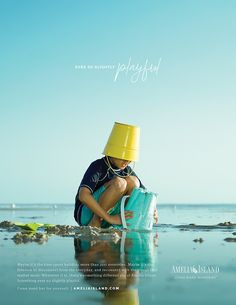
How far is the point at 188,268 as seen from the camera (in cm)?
271

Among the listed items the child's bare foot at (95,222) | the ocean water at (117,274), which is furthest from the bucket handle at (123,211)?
the ocean water at (117,274)

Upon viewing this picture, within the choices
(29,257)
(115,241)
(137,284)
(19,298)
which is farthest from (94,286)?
(115,241)

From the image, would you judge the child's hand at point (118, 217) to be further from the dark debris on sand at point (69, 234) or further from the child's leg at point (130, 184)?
the child's leg at point (130, 184)

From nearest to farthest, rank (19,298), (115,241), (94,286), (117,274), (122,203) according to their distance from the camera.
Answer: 1. (19,298)
2. (94,286)
3. (117,274)
4. (115,241)
5. (122,203)

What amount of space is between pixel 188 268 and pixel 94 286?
80 cm

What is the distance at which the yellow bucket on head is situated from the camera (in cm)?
510

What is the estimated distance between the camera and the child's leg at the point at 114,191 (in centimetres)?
505

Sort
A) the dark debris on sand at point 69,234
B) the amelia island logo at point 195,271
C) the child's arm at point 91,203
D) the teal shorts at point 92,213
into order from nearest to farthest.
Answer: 1. the amelia island logo at point 195,271
2. the dark debris on sand at point 69,234
3. the child's arm at point 91,203
4. the teal shorts at point 92,213

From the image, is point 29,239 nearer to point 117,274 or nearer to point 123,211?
point 123,211

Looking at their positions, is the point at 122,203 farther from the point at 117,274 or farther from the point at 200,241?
the point at 117,274

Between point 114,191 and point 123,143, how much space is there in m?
0.52

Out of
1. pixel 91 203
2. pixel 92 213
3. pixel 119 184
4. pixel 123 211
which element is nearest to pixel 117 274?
pixel 91 203

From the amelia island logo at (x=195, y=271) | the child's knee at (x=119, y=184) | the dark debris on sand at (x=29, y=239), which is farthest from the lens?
the child's knee at (x=119, y=184)

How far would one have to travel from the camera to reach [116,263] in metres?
2.80
